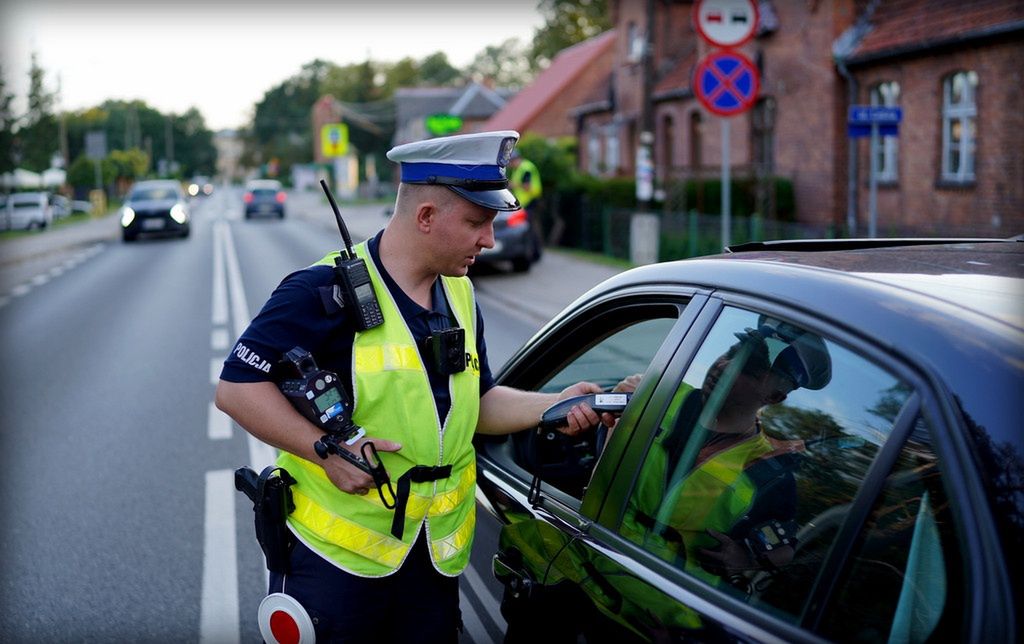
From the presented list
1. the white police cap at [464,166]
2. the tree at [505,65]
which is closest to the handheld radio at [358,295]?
the white police cap at [464,166]

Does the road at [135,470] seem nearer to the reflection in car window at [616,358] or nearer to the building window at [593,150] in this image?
the reflection in car window at [616,358]

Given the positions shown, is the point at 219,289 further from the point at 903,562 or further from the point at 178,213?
the point at 903,562

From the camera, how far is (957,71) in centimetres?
1936

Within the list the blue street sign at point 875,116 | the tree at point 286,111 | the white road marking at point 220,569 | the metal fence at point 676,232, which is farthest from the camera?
the tree at point 286,111

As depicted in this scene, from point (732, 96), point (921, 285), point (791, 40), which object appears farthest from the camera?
point (791, 40)

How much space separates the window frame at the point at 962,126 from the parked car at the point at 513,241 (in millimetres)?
7280

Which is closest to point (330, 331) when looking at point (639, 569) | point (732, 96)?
point (639, 569)

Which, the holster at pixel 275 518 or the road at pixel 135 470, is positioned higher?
the holster at pixel 275 518

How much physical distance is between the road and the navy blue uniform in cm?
17

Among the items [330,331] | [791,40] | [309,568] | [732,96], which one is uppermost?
[791,40]

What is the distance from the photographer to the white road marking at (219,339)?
12.7 meters

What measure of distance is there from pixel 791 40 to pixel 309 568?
939 inches

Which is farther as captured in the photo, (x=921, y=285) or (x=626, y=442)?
(x=626, y=442)

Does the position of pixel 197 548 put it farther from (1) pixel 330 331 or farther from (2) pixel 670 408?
(2) pixel 670 408
